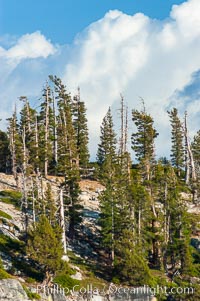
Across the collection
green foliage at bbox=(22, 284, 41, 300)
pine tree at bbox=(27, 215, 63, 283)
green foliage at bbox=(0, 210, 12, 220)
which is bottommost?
green foliage at bbox=(22, 284, 41, 300)

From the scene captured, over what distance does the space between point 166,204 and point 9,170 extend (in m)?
35.4

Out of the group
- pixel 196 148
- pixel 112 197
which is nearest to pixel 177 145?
pixel 196 148

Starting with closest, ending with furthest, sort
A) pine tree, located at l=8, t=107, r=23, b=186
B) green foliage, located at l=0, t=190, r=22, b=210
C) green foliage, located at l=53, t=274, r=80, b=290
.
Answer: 1. green foliage, located at l=53, t=274, r=80, b=290
2. green foliage, located at l=0, t=190, r=22, b=210
3. pine tree, located at l=8, t=107, r=23, b=186

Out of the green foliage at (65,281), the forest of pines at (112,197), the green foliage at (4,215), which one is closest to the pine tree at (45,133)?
the forest of pines at (112,197)

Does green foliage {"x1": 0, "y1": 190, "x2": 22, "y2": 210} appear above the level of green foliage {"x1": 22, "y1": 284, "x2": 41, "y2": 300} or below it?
above

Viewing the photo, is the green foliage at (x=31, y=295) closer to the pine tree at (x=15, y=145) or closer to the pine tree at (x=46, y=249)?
the pine tree at (x=46, y=249)

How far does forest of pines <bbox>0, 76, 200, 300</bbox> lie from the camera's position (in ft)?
155

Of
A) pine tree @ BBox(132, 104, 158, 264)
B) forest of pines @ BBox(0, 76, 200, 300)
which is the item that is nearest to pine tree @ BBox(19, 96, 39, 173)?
forest of pines @ BBox(0, 76, 200, 300)

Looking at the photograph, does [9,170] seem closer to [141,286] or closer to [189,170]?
[189,170]

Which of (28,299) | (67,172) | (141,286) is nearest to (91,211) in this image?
(67,172)

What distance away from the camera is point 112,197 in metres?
52.4

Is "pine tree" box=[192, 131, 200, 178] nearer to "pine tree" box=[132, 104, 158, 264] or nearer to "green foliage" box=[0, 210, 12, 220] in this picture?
"pine tree" box=[132, 104, 158, 264]

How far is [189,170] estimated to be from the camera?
8031cm

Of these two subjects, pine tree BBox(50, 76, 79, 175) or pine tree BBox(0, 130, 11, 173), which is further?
pine tree BBox(0, 130, 11, 173)
